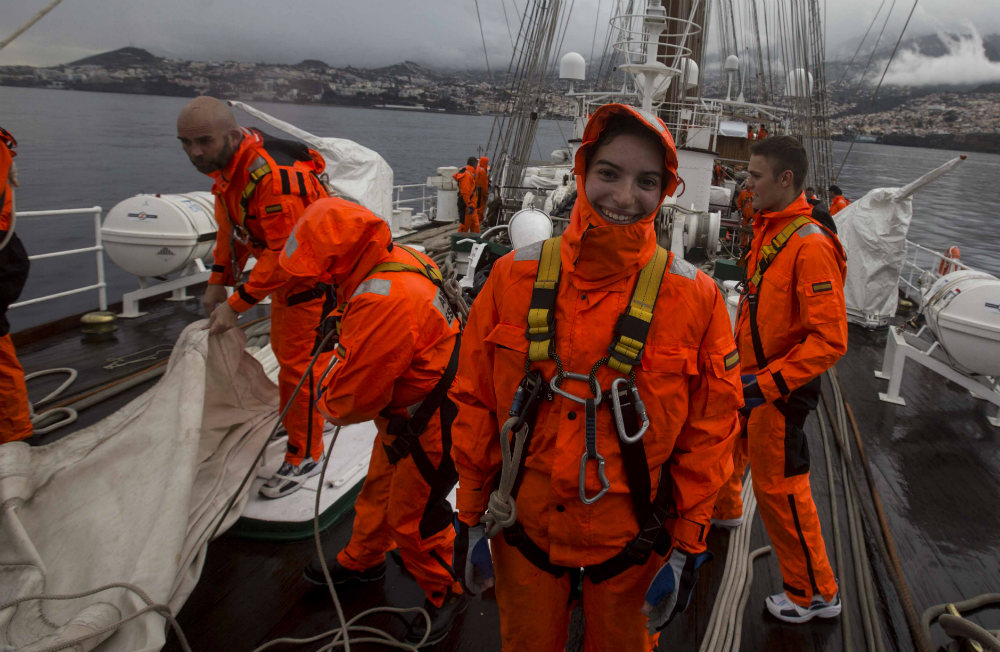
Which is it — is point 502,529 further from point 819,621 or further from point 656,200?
point 819,621

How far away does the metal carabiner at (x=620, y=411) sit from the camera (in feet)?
4.65

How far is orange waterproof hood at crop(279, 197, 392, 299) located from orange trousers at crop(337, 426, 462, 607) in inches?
26.3

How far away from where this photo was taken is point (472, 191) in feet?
41.7

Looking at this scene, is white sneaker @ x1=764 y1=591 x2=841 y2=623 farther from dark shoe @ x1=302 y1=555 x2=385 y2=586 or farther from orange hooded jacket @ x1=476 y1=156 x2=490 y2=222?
orange hooded jacket @ x1=476 y1=156 x2=490 y2=222

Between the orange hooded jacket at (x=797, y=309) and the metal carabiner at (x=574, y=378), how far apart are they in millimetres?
1277

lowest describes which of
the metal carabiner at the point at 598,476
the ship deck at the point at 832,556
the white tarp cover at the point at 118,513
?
the ship deck at the point at 832,556

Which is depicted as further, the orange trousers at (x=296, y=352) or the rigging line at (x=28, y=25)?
the orange trousers at (x=296, y=352)

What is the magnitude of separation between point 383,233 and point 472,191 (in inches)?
419

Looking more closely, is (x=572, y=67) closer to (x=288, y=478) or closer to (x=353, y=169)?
(x=353, y=169)

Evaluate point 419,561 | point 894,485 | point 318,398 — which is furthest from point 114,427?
point 894,485

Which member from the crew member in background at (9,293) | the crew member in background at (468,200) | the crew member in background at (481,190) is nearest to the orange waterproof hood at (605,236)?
Result: the crew member in background at (9,293)

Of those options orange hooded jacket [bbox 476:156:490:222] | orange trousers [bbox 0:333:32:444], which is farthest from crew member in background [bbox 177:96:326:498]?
orange hooded jacket [bbox 476:156:490:222]

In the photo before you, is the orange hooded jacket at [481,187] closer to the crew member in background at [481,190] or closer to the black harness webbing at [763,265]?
the crew member in background at [481,190]

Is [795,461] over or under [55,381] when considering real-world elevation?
over
